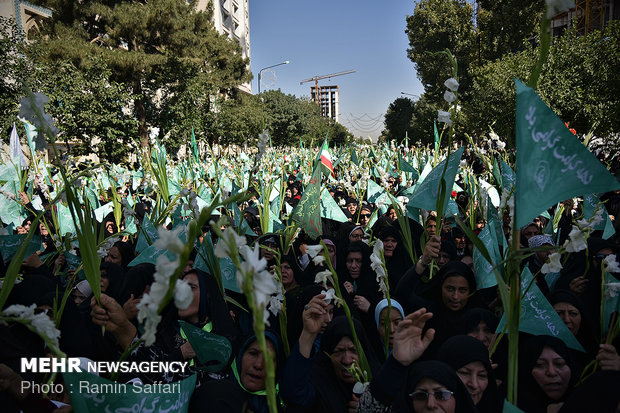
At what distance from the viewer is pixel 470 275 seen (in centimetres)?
296

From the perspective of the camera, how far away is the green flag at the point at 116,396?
1.31 meters

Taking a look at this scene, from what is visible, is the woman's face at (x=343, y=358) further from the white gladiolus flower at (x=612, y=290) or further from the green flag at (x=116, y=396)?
the white gladiolus flower at (x=612, y=290)

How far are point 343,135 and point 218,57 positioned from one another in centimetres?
3163

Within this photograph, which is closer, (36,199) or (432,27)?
(36,199)

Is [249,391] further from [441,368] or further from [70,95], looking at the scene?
[70,95]

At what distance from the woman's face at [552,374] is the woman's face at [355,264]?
1.97 m

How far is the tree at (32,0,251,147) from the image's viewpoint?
1628 centimetres

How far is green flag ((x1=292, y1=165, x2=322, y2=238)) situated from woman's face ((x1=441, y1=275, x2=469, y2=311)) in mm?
1412

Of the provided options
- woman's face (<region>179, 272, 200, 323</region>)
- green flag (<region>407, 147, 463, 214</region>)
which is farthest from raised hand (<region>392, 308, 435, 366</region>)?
woman's face (<region>179, 272, 200, 323</region>)

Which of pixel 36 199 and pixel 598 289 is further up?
pixel 36 199

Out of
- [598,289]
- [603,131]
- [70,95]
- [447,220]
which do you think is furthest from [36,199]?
[603,131]

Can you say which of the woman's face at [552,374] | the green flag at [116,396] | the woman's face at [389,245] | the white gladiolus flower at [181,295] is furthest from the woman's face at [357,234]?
the white gladiolus flower at [181,295]

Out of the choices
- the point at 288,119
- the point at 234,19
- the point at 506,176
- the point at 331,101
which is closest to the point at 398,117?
the point at 288,119

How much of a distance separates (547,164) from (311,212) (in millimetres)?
2947
